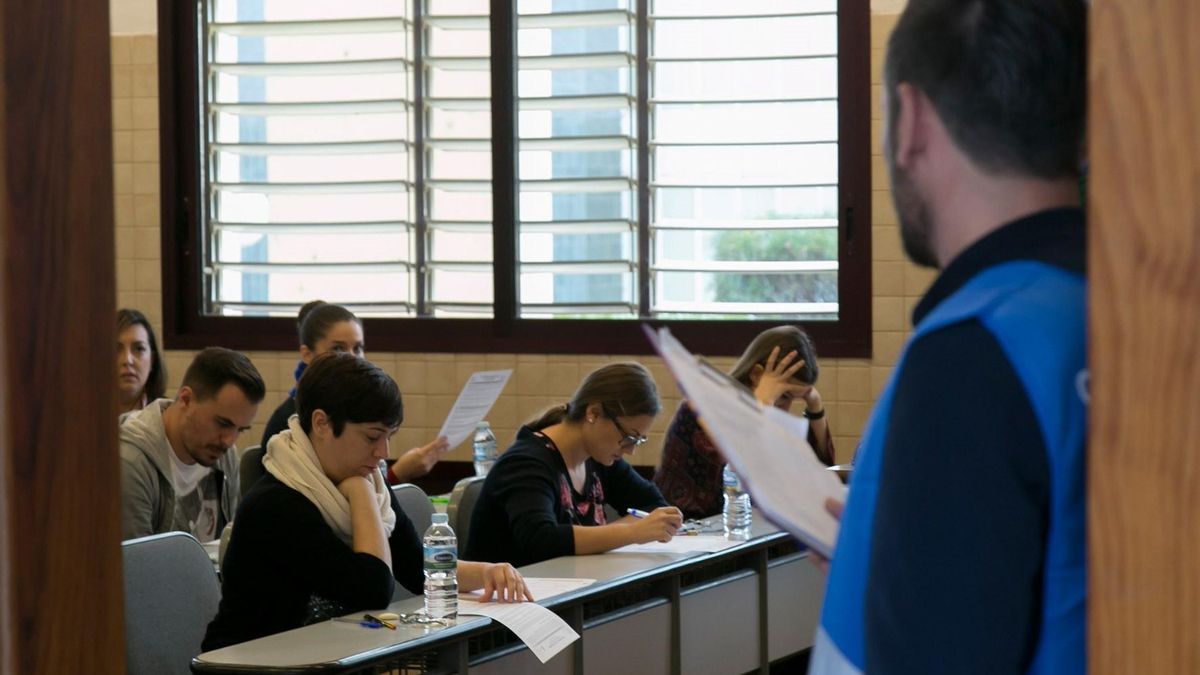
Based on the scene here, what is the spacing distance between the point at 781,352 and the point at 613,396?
4.01 ft

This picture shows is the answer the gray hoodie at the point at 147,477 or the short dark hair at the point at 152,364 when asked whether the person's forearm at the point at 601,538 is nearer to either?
the gray hoodie at the point at 147,477

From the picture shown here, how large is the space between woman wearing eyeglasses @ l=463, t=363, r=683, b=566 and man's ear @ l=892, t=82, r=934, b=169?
10.2 ft

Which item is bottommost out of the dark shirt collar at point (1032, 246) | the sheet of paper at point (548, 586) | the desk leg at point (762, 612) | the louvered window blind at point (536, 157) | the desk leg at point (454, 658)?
the desk leg at point (762, 612)

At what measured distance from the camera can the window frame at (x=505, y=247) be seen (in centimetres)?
618

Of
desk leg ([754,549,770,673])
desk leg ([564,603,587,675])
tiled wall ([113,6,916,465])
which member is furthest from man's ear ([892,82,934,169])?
tiled wall ([113,6,916,465])

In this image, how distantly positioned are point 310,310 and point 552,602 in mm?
2718

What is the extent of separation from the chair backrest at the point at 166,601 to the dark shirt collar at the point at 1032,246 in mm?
2571

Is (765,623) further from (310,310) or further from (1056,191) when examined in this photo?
(1056,191)

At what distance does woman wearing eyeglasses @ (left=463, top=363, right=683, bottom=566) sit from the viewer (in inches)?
165

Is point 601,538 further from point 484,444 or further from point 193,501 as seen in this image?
point 484,444

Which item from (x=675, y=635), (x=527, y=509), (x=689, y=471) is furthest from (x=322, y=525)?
(x=689, y=471)

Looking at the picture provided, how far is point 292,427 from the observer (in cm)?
352

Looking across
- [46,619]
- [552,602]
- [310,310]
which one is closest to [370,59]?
[310,310]

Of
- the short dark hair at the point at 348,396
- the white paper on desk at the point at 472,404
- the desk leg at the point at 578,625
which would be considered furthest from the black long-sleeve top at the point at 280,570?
the white paper on desk at the point at 472,404
